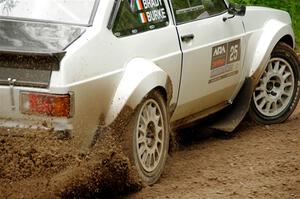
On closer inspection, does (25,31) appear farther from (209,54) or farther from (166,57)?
(209,54)

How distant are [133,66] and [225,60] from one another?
172 centimetres

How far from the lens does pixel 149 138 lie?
6340 millimetres

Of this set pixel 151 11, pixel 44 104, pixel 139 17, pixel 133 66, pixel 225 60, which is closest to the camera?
pixel 44 104

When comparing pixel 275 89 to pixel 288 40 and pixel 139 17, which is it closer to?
pixel 288 40

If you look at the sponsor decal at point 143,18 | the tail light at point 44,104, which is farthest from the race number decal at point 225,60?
the tail light at point 44,104

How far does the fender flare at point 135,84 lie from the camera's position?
5812mm

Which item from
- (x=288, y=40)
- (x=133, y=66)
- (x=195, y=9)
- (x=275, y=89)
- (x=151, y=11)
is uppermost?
(x=151, y=11)

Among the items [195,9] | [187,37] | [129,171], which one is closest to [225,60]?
[195,9]

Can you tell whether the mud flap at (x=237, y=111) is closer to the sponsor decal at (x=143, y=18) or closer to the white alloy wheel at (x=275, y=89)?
the white alloy wheel at (x=275, y=89)

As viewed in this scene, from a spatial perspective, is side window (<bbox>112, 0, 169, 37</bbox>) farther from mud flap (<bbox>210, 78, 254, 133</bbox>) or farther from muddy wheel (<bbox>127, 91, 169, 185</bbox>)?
mud flap (<bbox>210, 78, 254, 133</bbox>)

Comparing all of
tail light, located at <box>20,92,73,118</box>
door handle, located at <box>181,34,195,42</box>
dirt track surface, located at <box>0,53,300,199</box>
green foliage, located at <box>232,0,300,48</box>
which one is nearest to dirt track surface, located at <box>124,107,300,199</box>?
dirt track surface, located at <box>0,53,300,199</box>

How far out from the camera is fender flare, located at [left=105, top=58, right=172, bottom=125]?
5812mm

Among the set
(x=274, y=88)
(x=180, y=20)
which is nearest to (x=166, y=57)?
(x=180, y=20)

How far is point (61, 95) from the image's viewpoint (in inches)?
211
